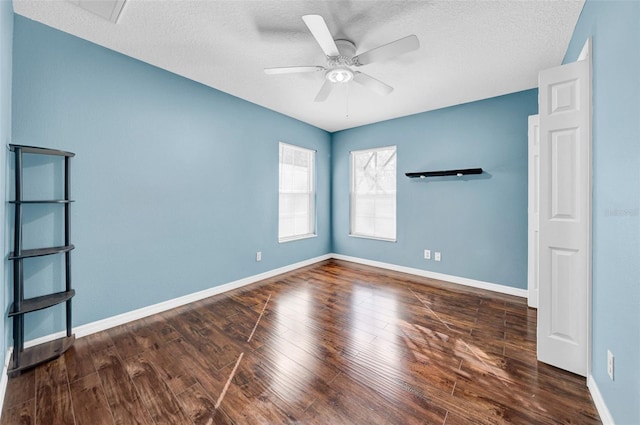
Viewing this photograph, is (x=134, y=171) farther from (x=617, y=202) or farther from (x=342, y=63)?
(x=617, y=202)

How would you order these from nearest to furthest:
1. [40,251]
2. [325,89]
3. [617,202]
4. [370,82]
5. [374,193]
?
[617,202] → [40,251] → [370,82] → [325,89] → [374,193]

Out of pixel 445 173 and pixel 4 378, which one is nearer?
pixel 4 378

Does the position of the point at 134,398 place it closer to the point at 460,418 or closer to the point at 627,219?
the point at 460,418

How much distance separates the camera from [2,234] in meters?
1.65

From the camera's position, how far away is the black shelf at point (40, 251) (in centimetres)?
181

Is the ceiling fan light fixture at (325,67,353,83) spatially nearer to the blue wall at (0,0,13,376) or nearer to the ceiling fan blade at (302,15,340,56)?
the ceiling fan blade at (302,15,340,56)

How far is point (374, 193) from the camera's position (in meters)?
4.76

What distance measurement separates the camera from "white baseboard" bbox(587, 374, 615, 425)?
1334 mm

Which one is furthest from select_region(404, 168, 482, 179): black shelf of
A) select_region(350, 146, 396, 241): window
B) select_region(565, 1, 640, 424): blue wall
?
select_region(565, 1, 640, 424): blue wall

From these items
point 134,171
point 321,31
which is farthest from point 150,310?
point 321,31

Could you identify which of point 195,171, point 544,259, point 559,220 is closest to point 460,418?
point 544,259

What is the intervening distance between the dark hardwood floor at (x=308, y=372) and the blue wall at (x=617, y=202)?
1.45ft

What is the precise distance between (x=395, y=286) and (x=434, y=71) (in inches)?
106

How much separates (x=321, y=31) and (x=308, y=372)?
92.2 inches
